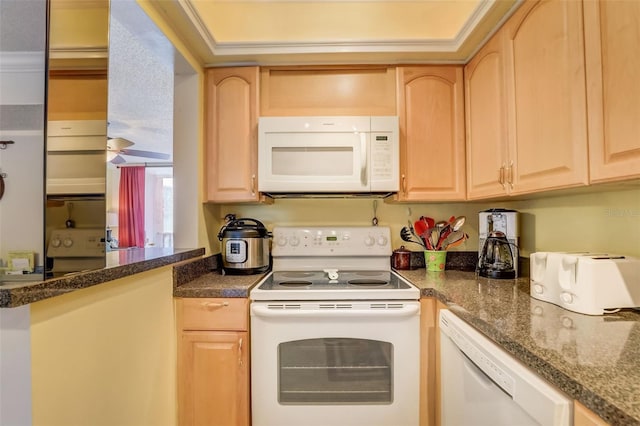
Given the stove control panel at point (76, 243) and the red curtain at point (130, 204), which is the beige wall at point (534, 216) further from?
the red curtain at point (130, 204)

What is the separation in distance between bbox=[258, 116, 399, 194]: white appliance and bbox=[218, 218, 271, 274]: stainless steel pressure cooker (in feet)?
0.87

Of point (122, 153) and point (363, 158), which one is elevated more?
point (122, 153)

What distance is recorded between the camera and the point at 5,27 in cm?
73

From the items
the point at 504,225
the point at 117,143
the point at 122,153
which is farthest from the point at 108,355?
the point at 122,153

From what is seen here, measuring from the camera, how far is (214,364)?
1.42 metres

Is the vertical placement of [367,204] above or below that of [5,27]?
below

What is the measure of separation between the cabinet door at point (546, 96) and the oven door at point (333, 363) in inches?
30.1

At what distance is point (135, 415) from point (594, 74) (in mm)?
1927

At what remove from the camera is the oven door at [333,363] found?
1.38 m

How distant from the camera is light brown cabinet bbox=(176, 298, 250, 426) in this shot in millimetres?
1412

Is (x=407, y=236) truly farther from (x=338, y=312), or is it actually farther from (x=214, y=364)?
(x=214, y=364)

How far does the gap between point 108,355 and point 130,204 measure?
3775 mm

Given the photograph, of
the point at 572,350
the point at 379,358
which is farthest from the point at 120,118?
the point at 572,350

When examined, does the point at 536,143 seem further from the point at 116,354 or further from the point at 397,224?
the point at 116,354
